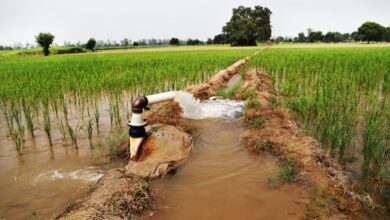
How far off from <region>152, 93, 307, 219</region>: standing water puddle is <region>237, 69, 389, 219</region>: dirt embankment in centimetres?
14

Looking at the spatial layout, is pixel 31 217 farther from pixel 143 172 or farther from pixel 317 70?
pixel 317 70

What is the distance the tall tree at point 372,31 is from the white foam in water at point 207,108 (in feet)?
254

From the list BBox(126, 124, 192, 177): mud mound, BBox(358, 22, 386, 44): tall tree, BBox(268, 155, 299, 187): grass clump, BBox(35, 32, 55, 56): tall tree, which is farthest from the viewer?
BBox(358, 22, 386, 44): tall tree

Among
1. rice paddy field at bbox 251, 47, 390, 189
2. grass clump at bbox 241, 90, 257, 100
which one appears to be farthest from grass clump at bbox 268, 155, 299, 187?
grass clump at bbox 241, 90, 257, 100

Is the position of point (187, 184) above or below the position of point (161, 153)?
below

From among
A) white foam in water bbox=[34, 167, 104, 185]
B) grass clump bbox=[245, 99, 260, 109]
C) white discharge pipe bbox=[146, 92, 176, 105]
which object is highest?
white discharge pipe bbox=[146, 92, 176, 105]

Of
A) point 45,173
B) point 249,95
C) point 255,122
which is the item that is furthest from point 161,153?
point 249,95

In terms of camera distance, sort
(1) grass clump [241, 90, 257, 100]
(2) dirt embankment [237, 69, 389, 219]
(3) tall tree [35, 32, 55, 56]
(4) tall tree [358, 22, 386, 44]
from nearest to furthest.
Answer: (2) dirt embankment [237, 69, 389, 219]
(1) grass clump [241, 90, 257, 100]
(3) tall tree [35, 32, 55, 56]
(4) tall tree [358, 22, 386, 44]

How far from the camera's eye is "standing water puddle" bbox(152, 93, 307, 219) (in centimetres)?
236

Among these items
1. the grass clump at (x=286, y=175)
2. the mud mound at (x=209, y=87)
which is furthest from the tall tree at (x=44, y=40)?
the grass clump at (x=286, y=175)

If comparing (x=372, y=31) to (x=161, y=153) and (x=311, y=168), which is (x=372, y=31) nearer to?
(x=311, y=168)

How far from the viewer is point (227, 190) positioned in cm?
271

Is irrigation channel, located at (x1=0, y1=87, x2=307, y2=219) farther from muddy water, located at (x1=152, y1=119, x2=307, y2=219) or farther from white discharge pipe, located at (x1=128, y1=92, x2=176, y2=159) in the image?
white discharge pipe, located at (x1=128, y1=92, x2=176, y2=159)

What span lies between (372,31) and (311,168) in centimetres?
8017
